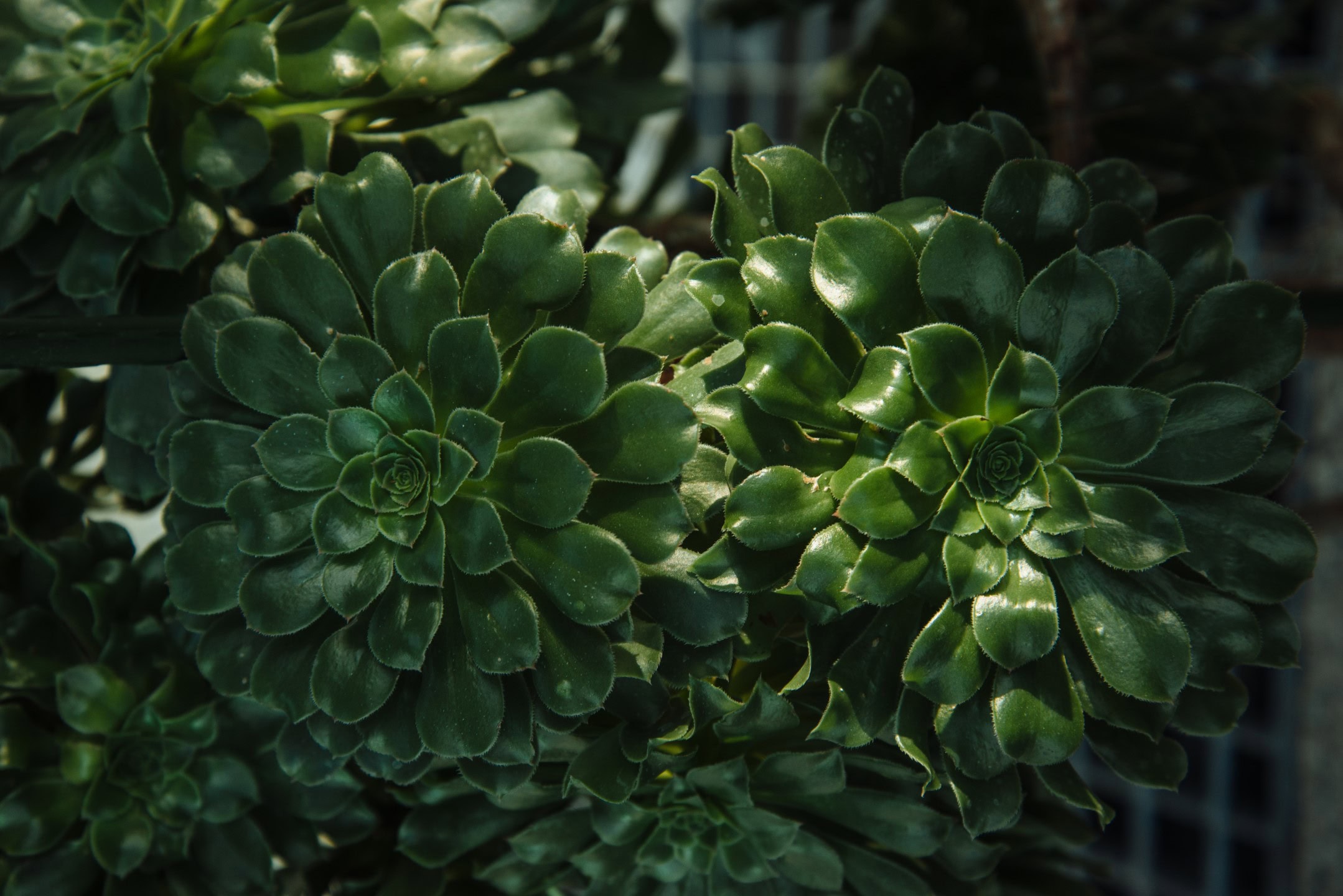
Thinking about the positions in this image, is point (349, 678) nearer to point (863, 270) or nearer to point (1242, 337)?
point (863, 270)

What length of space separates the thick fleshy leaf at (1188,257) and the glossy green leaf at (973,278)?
108 mm

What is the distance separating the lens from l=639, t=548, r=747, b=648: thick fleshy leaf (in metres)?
0.55

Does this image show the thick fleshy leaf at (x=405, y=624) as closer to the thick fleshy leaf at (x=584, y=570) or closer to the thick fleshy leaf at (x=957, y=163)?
the thick fleshy leaf at (x=584, y=570)

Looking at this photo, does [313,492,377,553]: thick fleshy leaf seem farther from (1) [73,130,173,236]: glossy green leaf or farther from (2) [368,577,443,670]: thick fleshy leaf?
(1) [73,130,173,236]: glossy green leaf

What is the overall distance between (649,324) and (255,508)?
24 centimetres

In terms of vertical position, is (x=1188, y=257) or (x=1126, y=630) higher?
(x=1188, y=257)

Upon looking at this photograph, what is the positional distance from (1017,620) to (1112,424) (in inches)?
4.4

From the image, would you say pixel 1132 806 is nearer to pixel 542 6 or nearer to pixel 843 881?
pixel 843 881

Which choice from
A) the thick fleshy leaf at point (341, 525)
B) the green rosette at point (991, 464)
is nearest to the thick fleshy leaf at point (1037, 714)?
the green rosette at point (991, 464)

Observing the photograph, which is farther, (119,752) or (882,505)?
(119,752)

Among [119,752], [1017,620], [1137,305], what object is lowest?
[119,752]

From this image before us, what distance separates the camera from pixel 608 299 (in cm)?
57

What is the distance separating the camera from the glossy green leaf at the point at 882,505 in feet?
1.74

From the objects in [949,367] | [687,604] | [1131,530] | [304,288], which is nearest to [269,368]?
[304,288]
